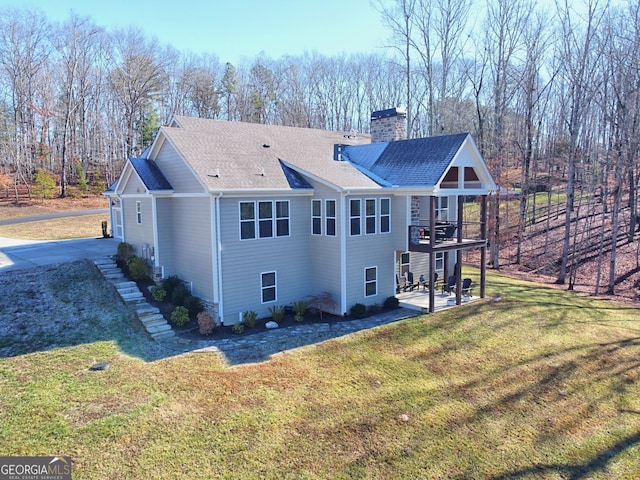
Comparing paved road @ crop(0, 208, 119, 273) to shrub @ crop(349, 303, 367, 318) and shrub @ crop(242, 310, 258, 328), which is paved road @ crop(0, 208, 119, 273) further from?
shrub @ crop(349, 303, 367, 318)

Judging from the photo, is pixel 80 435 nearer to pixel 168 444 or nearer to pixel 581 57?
pixel 168 444

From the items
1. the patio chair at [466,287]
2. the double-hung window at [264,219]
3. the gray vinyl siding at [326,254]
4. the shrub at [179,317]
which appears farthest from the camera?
the patio chair at [466,287]

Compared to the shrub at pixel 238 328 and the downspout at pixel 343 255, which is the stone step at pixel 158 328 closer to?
the shrub at pixel 238 328

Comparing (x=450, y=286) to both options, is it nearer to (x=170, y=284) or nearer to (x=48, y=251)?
(x=170, y=284)

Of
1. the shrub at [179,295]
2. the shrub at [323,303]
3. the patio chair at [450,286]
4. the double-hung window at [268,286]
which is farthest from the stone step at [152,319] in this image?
the patio chair at [450,286]

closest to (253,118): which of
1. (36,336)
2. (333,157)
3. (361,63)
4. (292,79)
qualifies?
(292,79)

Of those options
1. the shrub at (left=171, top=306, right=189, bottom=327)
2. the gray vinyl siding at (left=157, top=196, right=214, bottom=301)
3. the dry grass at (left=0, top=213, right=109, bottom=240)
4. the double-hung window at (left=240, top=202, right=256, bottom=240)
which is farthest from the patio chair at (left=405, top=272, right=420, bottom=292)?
the dry grass at (left=0, top=213, right=109, bottom=240)
